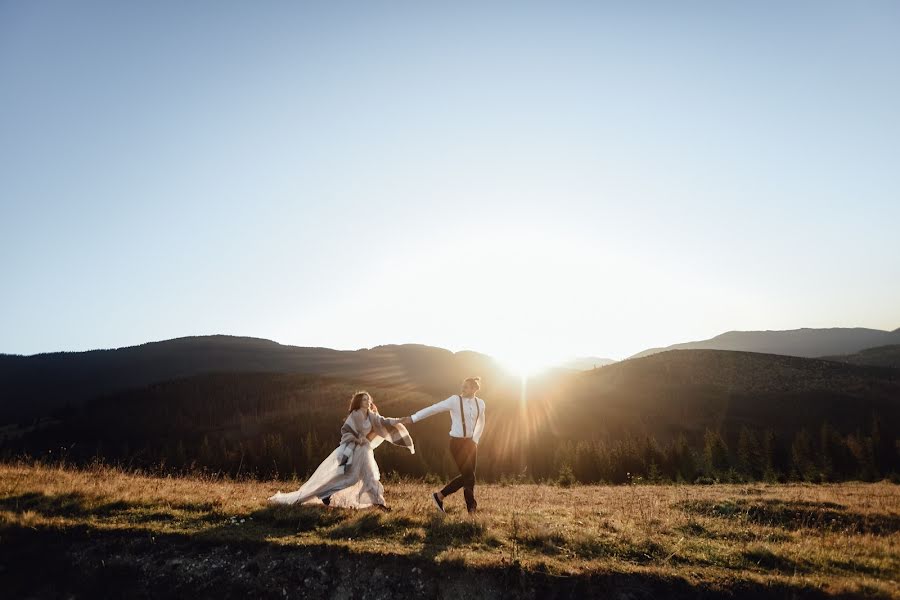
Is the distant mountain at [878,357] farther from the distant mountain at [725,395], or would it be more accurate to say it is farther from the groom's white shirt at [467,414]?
the groom's white shirt at [467,414]

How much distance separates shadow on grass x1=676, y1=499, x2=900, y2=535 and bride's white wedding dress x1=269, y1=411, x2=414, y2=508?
7885mm

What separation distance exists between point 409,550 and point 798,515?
10035 mm

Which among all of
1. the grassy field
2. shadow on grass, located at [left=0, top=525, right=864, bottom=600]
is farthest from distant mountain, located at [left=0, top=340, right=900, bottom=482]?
shadow on grass, located at [left=0, top=525, right=864, bottom=600]

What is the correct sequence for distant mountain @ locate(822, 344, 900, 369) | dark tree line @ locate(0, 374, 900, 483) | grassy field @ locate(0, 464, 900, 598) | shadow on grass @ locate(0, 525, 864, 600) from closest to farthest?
shadow on grass @ locate(0, 525, 864, 600), grassy field @ locate(0, 464, 900, 598), dark tree line @ locate(0, 374, 900, 483), distant mountain @ locate(822, 344, 900, 369)

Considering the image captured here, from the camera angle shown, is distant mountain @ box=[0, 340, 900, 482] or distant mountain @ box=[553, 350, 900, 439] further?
distant mountain @ box=[553, 350, 900, 439]

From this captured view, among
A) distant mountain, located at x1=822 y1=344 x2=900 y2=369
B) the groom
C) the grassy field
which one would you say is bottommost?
distant mountain, located at x1=822 y1=344 x2=900 y2=369

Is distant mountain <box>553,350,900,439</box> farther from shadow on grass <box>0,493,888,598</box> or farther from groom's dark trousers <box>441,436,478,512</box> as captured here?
shadow on grass <box>0,493,888,598</box>

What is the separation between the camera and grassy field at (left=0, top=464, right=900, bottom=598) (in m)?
6.75

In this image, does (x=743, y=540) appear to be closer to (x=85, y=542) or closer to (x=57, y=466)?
(x=85, y=542)

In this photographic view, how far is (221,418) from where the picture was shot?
110m

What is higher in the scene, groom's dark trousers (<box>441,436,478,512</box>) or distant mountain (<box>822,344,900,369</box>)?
groom's dark trousers (<box>441,436,478,512</box>)

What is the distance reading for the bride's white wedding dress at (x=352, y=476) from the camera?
10.7 meters

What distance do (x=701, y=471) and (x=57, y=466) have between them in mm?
36742

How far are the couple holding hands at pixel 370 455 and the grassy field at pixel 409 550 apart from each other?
627 mm
